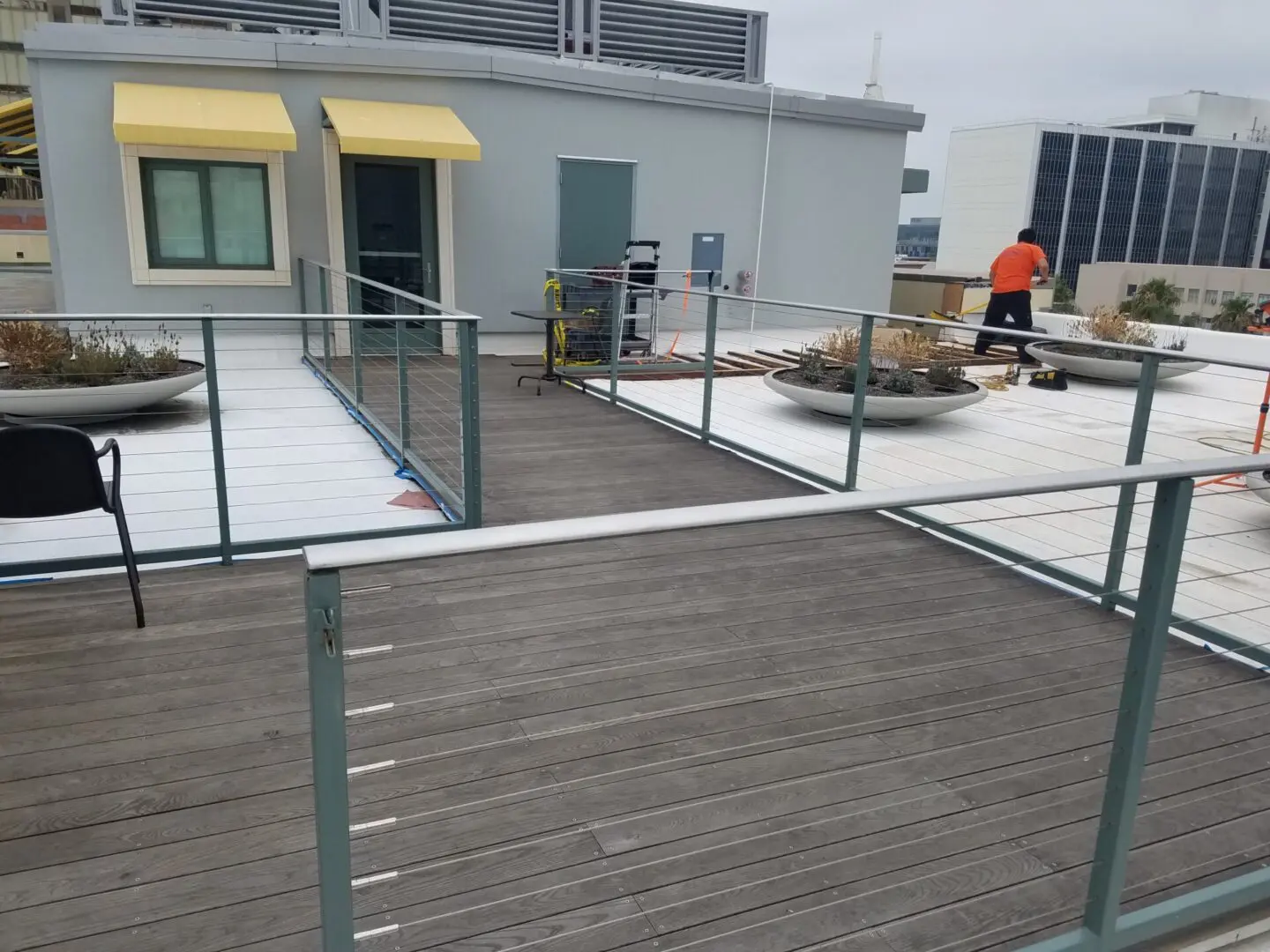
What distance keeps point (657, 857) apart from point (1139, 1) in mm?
65052

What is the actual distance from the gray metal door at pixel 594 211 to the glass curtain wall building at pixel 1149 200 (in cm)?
11029

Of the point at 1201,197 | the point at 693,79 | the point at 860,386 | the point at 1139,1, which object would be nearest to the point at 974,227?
the point at 1201,197

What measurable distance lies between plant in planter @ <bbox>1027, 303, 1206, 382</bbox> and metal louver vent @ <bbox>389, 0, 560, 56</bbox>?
25.3 feet

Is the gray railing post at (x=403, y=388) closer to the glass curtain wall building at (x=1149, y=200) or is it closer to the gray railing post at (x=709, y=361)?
the gray railing post at (x=709, y=361)

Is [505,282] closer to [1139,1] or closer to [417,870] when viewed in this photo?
[417,870]

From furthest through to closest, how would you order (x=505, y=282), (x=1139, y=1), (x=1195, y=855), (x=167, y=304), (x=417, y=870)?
(x=1139, y=1) → (x=505, y=282) → (x=167, y=304) → (x=1195, y=855) → (x=417, y=870)

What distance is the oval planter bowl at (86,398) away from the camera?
598cm

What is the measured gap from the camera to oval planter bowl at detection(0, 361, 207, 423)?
19.6 ft

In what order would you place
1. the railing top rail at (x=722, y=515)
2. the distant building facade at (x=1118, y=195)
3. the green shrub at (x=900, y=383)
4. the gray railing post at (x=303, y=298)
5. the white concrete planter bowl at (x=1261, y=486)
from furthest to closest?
the distant building facade at (x=1118, y=195), the gray railing post at (x=303, y=298), the green shrub at (x=900, y=383), the white concrete planter bowl at (x=1261, y=486), the railing top rail at (x=722, y=515)

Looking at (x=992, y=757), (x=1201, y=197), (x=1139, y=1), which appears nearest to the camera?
(x=992, y=757)

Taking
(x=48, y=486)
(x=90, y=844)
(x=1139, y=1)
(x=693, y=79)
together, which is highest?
(x=1139, y=1)

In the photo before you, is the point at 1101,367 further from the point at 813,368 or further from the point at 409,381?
the point at 409,381

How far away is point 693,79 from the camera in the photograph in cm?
1215

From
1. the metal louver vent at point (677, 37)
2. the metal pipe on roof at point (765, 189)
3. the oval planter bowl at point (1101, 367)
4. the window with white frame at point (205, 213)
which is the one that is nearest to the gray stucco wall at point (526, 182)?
the metal pipe on roof at point (765, 189)
